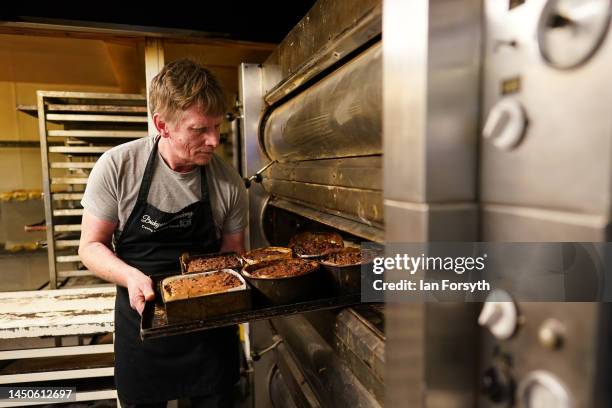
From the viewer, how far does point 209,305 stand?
116 cm

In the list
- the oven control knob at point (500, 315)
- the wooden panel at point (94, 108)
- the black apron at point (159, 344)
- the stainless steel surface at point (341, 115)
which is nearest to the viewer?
the oven control knob at point (500, 315)

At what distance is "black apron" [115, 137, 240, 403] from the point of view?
1.57m

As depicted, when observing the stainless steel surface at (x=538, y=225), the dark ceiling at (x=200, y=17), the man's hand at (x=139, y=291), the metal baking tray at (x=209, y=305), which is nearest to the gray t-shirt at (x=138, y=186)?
the man's hand at (x=139, y=291)

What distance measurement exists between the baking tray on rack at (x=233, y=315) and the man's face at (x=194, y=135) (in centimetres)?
60

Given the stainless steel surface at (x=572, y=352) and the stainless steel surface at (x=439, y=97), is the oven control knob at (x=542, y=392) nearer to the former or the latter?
the stainless steel surface at (x=572, y=352)

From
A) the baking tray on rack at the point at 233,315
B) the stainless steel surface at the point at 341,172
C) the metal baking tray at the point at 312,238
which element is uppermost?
Result: the stainless steel surface at the point at 341,172

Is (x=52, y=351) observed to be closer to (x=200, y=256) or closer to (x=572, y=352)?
(x=200, y=256)

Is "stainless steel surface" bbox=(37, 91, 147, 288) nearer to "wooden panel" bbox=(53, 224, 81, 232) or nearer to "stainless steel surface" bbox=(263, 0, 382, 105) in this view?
"wooden panel" bbox=(53, 224, 81, 232)

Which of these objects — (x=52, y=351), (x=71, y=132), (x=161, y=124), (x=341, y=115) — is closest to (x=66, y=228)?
(x=71, y=132)

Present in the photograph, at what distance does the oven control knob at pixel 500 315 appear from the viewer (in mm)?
492

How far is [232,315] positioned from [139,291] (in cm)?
38

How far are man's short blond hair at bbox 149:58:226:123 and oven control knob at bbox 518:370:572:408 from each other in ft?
4.33

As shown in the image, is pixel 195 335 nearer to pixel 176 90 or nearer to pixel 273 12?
pixel 176 90

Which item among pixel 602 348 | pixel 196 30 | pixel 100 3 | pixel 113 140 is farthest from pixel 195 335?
pixel 113 140
